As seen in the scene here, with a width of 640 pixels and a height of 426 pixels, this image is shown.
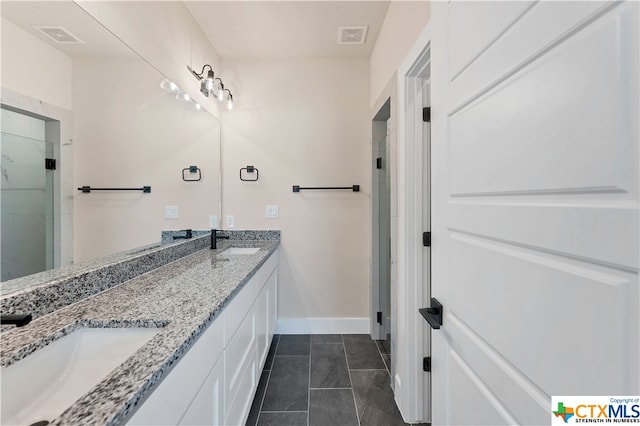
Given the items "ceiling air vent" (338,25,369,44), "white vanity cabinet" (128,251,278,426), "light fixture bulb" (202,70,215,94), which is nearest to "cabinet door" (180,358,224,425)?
"white vanity cabinet" (128,251,278,426)

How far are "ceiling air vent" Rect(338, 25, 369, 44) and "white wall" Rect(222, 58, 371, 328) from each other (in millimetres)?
284

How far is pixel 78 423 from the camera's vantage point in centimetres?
48

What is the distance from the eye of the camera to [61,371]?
0.78 meters

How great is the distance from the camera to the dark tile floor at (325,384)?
1.64 metres

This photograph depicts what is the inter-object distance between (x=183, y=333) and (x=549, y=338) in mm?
912

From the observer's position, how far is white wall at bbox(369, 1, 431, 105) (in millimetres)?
1422

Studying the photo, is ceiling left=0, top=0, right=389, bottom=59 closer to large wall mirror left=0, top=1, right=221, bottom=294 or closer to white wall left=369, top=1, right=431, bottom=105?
large wall mirror left=0, top=1, right=221, bottom=294

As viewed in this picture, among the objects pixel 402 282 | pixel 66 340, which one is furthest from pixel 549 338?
pixel 66 340

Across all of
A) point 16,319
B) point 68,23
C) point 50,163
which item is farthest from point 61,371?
point 68,23

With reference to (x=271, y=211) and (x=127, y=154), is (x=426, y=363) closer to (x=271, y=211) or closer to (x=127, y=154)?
(x=271, y=211)

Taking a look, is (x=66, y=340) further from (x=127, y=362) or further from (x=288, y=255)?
(x=288, y=255)

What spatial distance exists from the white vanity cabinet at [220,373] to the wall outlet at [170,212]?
0.74 meters

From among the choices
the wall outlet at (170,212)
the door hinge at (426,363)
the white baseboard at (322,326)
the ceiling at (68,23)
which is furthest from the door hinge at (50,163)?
the white baseboard at (322,326)

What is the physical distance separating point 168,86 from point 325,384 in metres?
2.35
